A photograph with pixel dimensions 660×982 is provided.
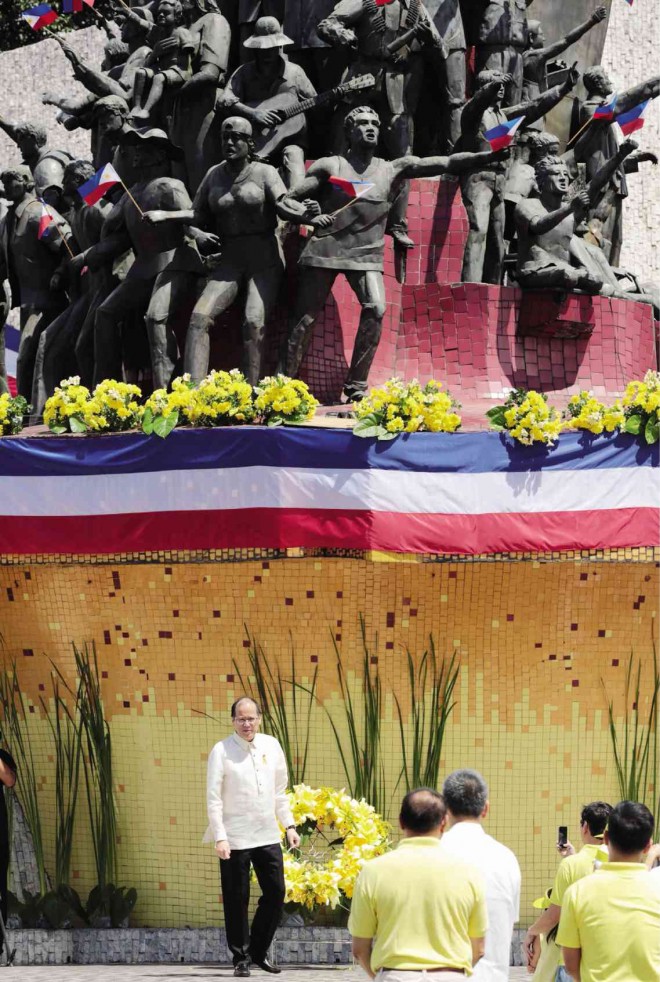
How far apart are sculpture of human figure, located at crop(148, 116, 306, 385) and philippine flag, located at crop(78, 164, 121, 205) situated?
2.14 ft

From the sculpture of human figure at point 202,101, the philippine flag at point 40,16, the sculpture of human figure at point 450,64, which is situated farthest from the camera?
the philippine flag at point 40,16

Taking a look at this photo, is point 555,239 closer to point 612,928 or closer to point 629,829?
point 629,829

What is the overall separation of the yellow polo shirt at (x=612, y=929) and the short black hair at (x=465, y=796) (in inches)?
34.4

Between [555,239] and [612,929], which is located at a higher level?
[555,239]

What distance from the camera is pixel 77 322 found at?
1560 cm

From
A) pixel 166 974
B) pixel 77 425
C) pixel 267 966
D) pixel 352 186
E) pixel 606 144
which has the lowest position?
pixel 166 974

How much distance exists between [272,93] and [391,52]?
104cm

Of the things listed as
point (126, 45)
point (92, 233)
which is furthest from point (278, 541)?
point (126, 45)

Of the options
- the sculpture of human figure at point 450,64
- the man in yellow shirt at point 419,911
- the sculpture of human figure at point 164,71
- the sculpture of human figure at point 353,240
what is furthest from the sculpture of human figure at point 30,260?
the man in yellow shirt at point 419,911

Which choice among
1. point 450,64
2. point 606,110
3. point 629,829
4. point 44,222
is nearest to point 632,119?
point 606,110

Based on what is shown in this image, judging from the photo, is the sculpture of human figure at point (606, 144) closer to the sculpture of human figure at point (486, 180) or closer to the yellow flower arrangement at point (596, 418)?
the sculpture of human figure at point (486, 180)

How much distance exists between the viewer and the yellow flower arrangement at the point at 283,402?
1224 cm

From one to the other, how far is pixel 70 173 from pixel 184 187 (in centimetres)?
252

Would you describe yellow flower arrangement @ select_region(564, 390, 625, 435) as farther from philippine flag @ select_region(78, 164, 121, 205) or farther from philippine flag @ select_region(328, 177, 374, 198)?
philippine flag @ select_region(78, 164, 121, 205)
